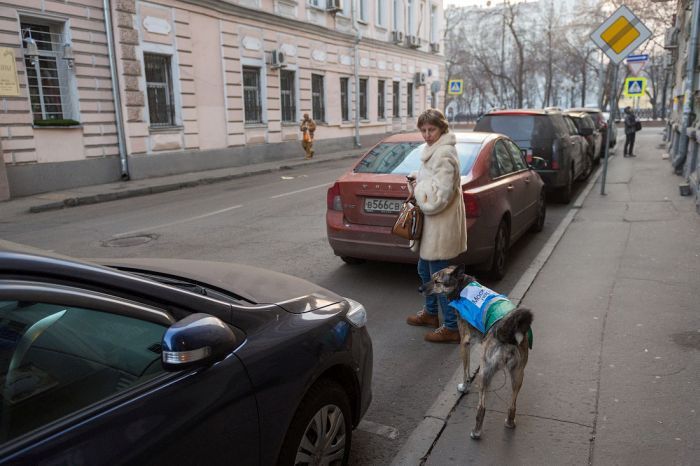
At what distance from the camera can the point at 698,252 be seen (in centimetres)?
695

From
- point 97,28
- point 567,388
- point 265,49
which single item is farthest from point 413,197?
point 265,49

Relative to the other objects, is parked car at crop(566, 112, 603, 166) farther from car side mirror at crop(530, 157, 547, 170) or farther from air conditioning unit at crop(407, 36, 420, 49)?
air conditioning unit at crop(407, 36, 420, 49)

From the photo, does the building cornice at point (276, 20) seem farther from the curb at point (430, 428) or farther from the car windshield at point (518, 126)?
the curb at point (430, 428)

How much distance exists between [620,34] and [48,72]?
13.2 m

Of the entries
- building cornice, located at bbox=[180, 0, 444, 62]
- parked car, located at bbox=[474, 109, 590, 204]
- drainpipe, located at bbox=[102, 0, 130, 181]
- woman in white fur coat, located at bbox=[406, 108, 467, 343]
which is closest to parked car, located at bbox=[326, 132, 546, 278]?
woman in white fur coat, located at bbox=[406, 108, 467, 343]

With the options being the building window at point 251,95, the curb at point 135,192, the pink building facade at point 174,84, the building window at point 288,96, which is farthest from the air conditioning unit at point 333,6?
the curb at point 135,192

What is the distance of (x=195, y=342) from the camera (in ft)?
6.10

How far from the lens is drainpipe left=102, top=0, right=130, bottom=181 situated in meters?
15.1

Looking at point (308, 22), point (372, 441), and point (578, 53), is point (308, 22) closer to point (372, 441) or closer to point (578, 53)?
point (372, 441)

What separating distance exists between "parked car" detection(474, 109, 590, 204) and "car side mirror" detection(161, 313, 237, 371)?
9.01m

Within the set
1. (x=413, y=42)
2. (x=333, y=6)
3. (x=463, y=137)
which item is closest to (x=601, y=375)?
(x=463, y=137)

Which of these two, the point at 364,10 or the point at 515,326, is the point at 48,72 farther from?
the point at 364,10

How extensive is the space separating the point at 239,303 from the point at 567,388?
2.48m

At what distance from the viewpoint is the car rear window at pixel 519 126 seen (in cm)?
Result: 1063
